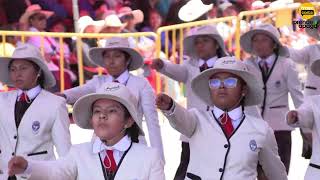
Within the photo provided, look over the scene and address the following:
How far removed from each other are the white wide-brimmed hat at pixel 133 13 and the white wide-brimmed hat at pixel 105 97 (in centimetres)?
678

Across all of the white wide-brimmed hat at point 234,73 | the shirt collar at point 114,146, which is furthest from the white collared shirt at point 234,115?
the shirt collar at point 114,146

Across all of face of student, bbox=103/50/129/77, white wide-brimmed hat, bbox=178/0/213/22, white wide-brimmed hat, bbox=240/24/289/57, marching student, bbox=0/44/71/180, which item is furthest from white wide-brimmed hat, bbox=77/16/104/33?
marching student, bbox=0/44/71/180

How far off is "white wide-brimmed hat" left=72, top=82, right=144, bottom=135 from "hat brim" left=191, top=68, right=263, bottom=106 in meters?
0.74

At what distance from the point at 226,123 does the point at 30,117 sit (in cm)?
132

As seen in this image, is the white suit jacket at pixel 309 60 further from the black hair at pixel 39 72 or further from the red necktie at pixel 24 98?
the red necktie at pixel 24 98

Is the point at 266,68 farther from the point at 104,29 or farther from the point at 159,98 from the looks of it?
the point at 104,29

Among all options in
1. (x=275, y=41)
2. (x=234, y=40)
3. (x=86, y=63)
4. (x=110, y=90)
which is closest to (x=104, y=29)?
(x=86, y=63)

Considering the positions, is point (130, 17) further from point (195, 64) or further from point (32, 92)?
point (32, 92)

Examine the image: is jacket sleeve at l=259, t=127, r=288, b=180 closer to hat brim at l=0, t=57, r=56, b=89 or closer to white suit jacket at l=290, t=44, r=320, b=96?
hat brim at l=0, t=57, r=56, b=89

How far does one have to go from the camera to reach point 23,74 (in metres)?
5.32

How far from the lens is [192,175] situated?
4.59m

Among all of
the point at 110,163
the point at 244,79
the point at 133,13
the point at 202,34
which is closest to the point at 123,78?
the point at 202,34

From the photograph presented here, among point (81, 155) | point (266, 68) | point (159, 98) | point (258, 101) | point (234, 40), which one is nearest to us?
point (81, 155)

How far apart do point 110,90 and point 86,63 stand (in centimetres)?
646
